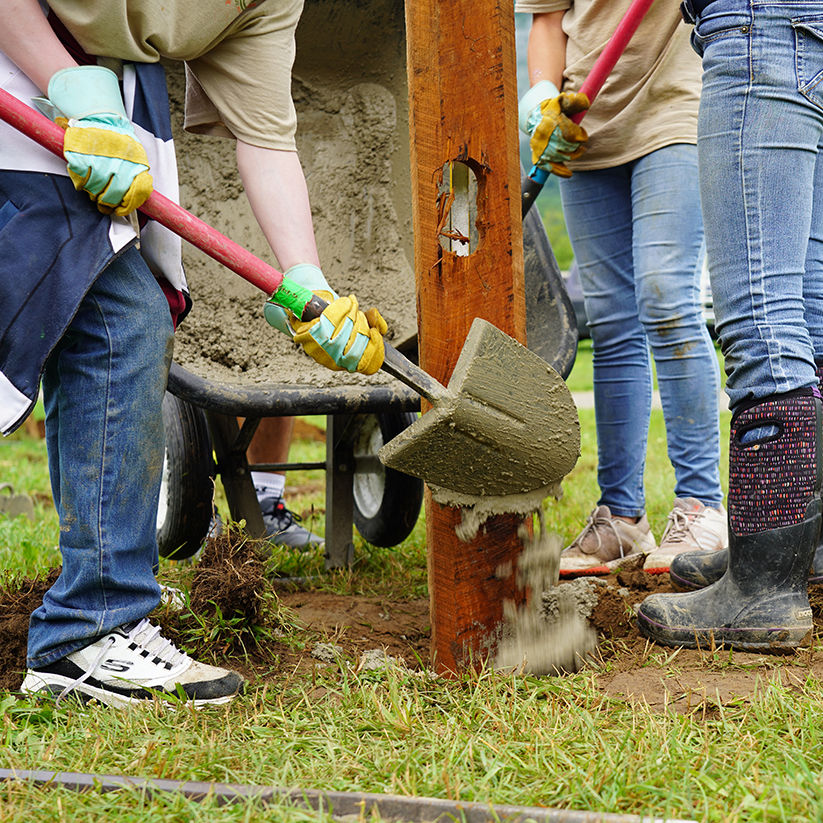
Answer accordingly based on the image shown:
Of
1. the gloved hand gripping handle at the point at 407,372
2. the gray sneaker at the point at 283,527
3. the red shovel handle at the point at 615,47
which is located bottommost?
the gray sneaker at the point at 283,527

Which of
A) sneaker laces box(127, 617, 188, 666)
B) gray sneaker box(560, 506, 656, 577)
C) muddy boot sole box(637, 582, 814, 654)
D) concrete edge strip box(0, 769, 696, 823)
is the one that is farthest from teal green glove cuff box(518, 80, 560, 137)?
concrete edge strip box(0, 769, 696, 823)

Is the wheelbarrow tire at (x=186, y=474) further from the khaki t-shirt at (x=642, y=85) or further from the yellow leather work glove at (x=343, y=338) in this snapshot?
the khaki t-shirt at (x=642, y=85)

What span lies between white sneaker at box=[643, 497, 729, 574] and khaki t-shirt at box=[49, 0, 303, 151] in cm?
131

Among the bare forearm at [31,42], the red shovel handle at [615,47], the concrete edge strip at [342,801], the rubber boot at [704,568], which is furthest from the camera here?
the red shovel handle at [615,47]

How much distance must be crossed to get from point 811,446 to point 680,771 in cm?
66

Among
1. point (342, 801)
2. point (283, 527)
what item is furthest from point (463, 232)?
point (283, 527)

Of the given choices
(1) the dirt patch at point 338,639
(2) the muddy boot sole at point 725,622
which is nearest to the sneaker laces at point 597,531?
(1) the dirt patch at point 338,639

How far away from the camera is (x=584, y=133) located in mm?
2023

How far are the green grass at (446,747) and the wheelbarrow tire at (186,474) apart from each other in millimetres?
750

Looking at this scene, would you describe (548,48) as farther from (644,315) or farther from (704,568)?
(704,568)

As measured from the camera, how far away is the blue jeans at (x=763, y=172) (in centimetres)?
141

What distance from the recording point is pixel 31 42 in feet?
4.27

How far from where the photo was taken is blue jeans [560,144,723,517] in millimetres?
2037

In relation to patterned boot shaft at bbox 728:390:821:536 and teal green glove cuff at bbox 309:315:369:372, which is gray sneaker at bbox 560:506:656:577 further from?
teal green glove cuff at bbox 309:315:369:372
